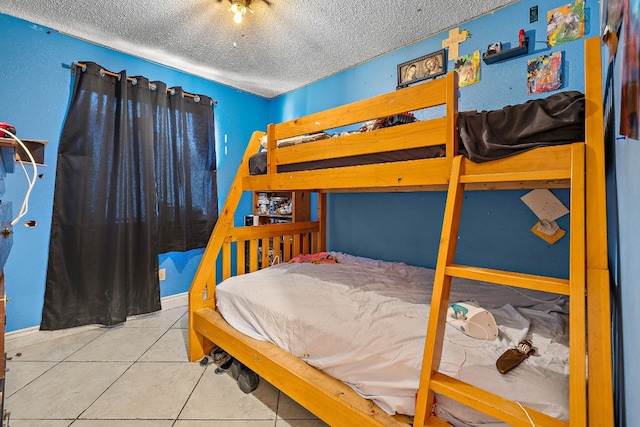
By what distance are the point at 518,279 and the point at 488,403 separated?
1.17 ft

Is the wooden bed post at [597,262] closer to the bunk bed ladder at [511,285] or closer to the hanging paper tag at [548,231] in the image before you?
the bunk bed ladder at [511,285]

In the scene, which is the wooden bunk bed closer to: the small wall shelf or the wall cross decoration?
the small wall shelf

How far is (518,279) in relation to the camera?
87 cm

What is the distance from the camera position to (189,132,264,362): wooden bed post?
2.00 metres

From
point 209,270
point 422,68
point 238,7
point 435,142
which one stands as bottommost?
point 209,270

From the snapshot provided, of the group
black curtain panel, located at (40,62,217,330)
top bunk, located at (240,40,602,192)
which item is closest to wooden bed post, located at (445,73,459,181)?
top bunk, located at (240,40,602,192)

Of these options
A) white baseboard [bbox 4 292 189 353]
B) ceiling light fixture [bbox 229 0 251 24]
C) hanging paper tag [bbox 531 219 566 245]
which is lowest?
white baseboard [bbox 4 292 189 353]

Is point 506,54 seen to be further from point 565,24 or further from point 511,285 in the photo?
point 511,285

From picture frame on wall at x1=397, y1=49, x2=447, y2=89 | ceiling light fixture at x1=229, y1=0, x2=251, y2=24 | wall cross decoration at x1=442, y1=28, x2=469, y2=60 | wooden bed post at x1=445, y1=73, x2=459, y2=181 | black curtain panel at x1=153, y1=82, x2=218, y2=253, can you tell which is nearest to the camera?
wooden bed post at x1=445, y1=73, x2=459, y2=181

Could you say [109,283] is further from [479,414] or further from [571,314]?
[571,314]

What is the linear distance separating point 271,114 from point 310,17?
170cm

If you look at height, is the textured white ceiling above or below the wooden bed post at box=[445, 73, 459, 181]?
above

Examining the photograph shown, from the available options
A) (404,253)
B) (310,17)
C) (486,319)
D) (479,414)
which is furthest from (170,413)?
(310,17)

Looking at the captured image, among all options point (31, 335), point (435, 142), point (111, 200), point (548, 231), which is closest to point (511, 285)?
point (435, 142)
